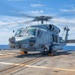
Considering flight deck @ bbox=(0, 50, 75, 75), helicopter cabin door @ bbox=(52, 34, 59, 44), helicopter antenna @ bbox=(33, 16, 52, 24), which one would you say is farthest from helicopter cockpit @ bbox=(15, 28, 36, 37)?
flight deck @ bbox=(0, 50, 75, 75)

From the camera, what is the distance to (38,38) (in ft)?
87.0

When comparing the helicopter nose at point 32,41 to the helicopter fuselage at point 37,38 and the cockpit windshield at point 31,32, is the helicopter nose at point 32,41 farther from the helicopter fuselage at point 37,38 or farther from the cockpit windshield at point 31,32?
the cockpit windshield at point 31,32

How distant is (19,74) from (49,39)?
18.3m

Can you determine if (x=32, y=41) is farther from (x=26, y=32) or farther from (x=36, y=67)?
(x=36, y=67)

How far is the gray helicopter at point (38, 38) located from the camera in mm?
24688

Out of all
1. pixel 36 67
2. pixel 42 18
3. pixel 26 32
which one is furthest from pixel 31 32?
pixel 36 67

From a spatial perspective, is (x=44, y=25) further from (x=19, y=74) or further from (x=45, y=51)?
(x=19, y=74)

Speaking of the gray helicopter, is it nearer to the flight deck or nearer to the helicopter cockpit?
the helicopter cockpit

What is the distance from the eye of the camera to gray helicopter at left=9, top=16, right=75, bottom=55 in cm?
2469

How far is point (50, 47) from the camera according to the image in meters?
29.6

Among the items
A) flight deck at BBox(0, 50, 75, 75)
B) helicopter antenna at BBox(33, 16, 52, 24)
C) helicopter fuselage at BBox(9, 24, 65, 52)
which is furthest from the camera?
helicopter antenna at BBox(33, 16, 52, 24)

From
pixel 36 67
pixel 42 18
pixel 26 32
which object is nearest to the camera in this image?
pixel 36 67

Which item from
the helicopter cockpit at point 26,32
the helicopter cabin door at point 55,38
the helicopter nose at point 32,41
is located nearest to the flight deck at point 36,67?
the helicopter nose at point 32,41

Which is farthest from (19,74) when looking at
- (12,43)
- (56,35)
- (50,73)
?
(56,35)
